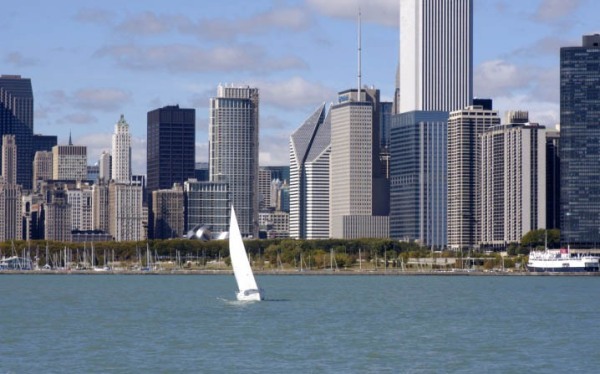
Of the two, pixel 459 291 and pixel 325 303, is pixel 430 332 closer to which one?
pixel 325 303

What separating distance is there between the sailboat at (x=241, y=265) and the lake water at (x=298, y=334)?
1.61m

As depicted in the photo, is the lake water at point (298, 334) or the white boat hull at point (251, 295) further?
the white boat hull at point (251, 295)

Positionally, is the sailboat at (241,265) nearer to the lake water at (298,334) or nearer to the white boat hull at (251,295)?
the white boat hull at (251,295)

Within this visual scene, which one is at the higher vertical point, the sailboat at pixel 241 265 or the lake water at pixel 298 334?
the sailboat at pixel 241 265

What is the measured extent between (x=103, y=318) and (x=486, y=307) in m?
31.7

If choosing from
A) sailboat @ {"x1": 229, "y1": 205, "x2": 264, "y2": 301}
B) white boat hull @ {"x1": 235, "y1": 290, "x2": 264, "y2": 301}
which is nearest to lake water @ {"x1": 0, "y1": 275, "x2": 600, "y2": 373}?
white boat hull @ {"x1": 235, "y1": 290, "x2": 264, "y2": 301}

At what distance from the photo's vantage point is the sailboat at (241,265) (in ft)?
358

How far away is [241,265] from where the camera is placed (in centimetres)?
10969

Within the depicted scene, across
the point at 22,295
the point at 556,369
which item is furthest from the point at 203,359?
the point at 22,295

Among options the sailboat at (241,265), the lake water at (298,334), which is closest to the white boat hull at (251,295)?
the sailboat at (241,265)

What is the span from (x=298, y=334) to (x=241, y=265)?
27.3m

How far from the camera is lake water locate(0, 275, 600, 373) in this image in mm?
67625

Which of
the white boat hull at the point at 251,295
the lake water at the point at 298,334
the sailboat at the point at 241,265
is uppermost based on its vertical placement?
the sailboat at the point at 241,265

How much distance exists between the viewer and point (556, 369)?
217 ft
